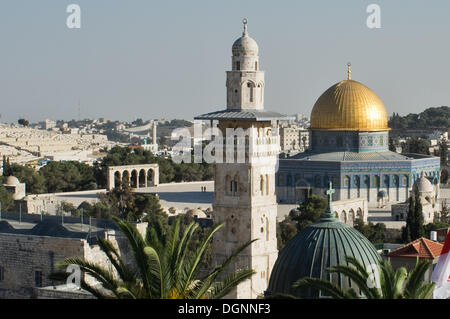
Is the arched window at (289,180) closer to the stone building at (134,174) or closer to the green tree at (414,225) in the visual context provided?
the stone building at (134,174)

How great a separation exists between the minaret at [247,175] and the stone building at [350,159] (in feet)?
88.5

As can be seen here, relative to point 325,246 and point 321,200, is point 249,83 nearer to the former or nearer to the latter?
point 325,246

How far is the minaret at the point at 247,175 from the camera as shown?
20453mm

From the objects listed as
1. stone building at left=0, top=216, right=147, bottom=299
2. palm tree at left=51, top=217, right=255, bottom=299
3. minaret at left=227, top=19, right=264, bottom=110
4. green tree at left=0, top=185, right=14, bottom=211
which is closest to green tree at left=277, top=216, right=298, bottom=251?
minaret at left=227, top=19, right=264, bottom=110

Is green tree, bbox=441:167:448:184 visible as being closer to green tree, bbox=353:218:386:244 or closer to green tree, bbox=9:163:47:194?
green tree, bbox=9:163:47:194

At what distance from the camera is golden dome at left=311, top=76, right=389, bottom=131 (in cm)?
4981

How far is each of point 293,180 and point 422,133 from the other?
64.2 meters

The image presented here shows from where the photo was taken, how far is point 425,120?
12119 cm

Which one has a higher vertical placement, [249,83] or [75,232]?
[249,83]

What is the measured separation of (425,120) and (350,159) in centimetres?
7448

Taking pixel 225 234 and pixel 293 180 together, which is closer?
pixel 225 234

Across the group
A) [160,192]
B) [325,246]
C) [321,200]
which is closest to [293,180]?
[160,192]

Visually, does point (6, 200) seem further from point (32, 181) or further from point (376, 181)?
point (376, 181)
